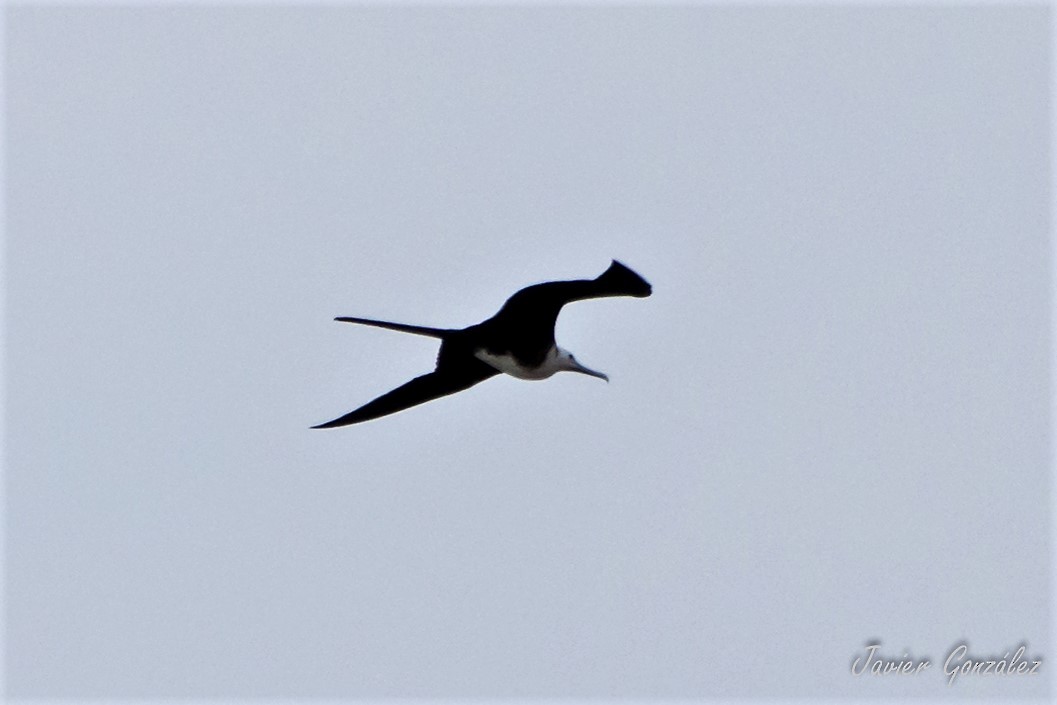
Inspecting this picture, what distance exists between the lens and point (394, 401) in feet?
40.8

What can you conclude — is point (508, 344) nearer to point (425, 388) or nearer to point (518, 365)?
point (518, 365)

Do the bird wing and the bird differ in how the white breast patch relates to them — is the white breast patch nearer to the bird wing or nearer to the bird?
the bird

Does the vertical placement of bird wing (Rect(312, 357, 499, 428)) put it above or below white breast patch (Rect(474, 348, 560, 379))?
above

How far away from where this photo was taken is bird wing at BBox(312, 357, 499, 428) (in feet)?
40.5

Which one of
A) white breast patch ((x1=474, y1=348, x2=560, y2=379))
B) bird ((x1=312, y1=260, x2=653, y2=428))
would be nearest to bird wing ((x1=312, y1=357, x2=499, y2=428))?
bird ((x1=312, y1=260, x2=653, y2=428))

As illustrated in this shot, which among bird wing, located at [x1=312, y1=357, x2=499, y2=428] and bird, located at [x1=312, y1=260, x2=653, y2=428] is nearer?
bird, located at [x1=312, y1=260, x2=653, y2=428]

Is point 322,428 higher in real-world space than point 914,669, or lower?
higher

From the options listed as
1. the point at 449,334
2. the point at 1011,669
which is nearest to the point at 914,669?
the point at 1011,669

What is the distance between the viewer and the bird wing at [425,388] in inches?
486

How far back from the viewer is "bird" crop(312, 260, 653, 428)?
1073 cm

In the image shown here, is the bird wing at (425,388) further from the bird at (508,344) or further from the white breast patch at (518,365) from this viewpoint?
the white breast patch at (518,365)

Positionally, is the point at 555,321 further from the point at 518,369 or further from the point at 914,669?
the point at 914,669

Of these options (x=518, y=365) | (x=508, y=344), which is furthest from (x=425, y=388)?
(x=508, y=344)

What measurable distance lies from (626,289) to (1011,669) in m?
3.62
